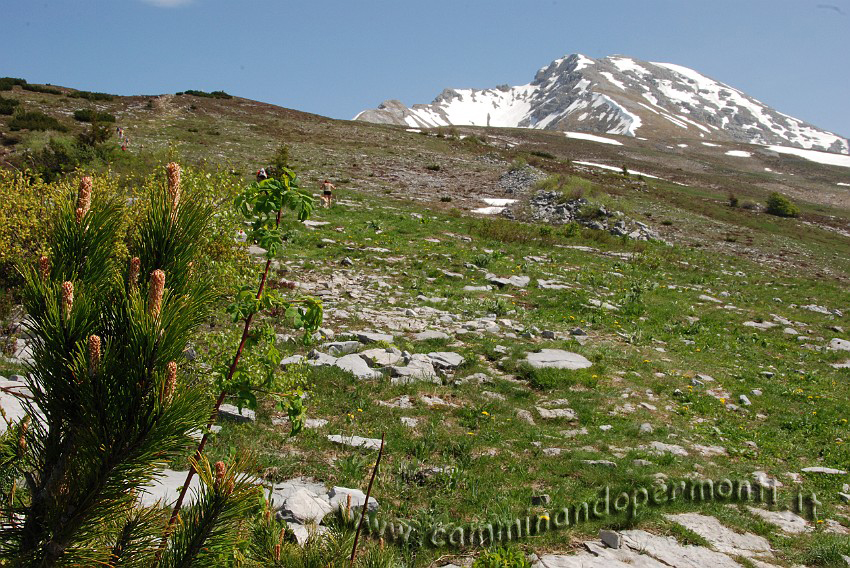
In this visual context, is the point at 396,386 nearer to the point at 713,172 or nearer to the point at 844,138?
the point at 713,172

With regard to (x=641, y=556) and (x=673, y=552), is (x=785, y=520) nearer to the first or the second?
(x=673, y=552)

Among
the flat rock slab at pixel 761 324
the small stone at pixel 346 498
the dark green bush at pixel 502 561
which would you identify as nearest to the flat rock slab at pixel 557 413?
the small stone at pixel 346 498

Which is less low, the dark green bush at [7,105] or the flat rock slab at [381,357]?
the dark green bush at [7,105]

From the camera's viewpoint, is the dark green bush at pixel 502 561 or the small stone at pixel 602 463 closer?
the dark green bush at pixel 502 561

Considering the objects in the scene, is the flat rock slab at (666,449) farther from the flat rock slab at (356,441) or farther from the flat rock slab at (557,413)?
the flat rock slab at (356,441)

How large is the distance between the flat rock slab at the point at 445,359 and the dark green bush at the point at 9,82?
2090 inches

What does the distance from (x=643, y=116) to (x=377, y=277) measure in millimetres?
151298

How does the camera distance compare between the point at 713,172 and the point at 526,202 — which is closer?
the point at 526,202

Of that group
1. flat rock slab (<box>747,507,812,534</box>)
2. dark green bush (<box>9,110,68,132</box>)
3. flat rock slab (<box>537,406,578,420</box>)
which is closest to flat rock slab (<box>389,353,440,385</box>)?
flat rock slab (<box>537,406,578,420</box>)

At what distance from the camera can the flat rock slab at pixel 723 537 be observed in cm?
562

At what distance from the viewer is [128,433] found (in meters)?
1.58

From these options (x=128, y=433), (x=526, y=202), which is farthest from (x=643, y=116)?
(x=128, y=433)

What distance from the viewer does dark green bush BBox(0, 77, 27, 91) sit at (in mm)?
44500

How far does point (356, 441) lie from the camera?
277 inches
